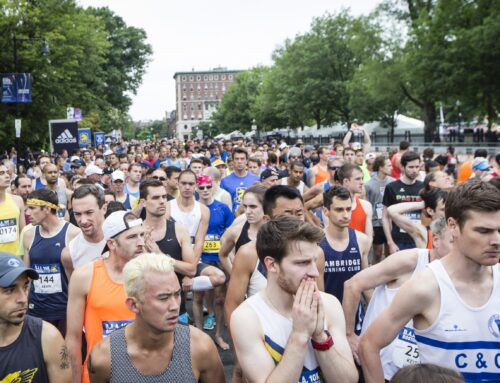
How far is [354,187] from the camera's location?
22.7 feet

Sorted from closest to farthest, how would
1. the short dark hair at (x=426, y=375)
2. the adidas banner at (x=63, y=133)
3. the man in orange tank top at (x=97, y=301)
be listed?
the short dark hair at (x=426, y=375)
the man in orange tank top at (x=97, y=301)
the adidas banner at (x=63, y=133)

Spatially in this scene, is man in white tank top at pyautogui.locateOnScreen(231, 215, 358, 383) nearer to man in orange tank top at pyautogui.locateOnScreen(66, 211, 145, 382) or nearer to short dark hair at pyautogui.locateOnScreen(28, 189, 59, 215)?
man in orange tank top at pyautogui.locateOnScreen(66, 211, 145, 382)

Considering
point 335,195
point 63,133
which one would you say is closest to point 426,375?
point 335,195

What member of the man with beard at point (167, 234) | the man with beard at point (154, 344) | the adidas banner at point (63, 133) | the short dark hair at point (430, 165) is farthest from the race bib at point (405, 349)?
the adidas banner at point (63, 133)

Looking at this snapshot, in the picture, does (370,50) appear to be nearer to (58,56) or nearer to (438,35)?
(438,35)

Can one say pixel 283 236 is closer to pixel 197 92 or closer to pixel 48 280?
pixel 48 280

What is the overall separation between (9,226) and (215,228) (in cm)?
258

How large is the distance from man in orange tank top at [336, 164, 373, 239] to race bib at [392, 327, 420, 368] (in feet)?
9.96

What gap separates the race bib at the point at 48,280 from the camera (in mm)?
5258

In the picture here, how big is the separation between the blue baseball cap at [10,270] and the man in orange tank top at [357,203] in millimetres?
4415

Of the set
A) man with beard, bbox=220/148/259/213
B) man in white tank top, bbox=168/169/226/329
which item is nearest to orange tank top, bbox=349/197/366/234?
man in white tank top, bbox=168/169/226/329

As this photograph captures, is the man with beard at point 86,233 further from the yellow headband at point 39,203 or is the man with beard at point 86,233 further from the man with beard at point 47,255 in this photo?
the yellow headband at point 39,203

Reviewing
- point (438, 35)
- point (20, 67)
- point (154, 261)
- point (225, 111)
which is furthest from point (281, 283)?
point (225, 111)

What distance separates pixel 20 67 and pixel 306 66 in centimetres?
3387
